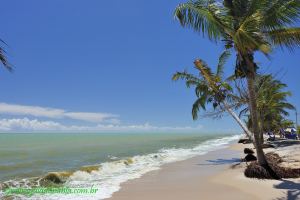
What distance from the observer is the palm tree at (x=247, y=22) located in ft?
30.7

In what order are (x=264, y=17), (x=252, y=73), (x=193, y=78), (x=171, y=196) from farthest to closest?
(x=193, y=78) → (x=252, y=73) → (x=264, y=17) → (x=171, y=196)

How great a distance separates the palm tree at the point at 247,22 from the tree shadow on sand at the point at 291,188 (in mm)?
3378

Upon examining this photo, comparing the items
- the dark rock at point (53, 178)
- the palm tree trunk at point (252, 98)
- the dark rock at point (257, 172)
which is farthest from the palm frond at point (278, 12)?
the dark rock at point (53, 178)

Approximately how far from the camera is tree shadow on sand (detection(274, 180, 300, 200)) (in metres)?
8.08

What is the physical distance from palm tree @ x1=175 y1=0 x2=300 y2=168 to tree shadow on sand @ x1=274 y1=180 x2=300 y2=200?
338 centimetres

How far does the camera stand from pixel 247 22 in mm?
9383

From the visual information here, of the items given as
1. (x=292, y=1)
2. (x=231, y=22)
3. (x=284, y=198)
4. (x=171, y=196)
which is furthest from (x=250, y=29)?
(x=171, y=196)

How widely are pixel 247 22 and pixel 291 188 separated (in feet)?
16.3

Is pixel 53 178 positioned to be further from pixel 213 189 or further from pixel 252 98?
pixel 252 98

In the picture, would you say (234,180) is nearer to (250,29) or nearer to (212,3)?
(250,29)

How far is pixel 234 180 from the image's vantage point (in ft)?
36.7

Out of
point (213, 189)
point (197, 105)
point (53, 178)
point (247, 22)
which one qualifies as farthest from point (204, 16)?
point (197, 105)

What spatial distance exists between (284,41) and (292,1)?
127 cm

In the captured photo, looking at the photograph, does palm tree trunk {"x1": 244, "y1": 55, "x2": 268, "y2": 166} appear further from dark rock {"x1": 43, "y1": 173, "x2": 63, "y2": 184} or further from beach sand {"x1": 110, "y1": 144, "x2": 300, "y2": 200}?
dark rock {"x1": 43, "y1": 173, "x2": 63, "y2": 184}
